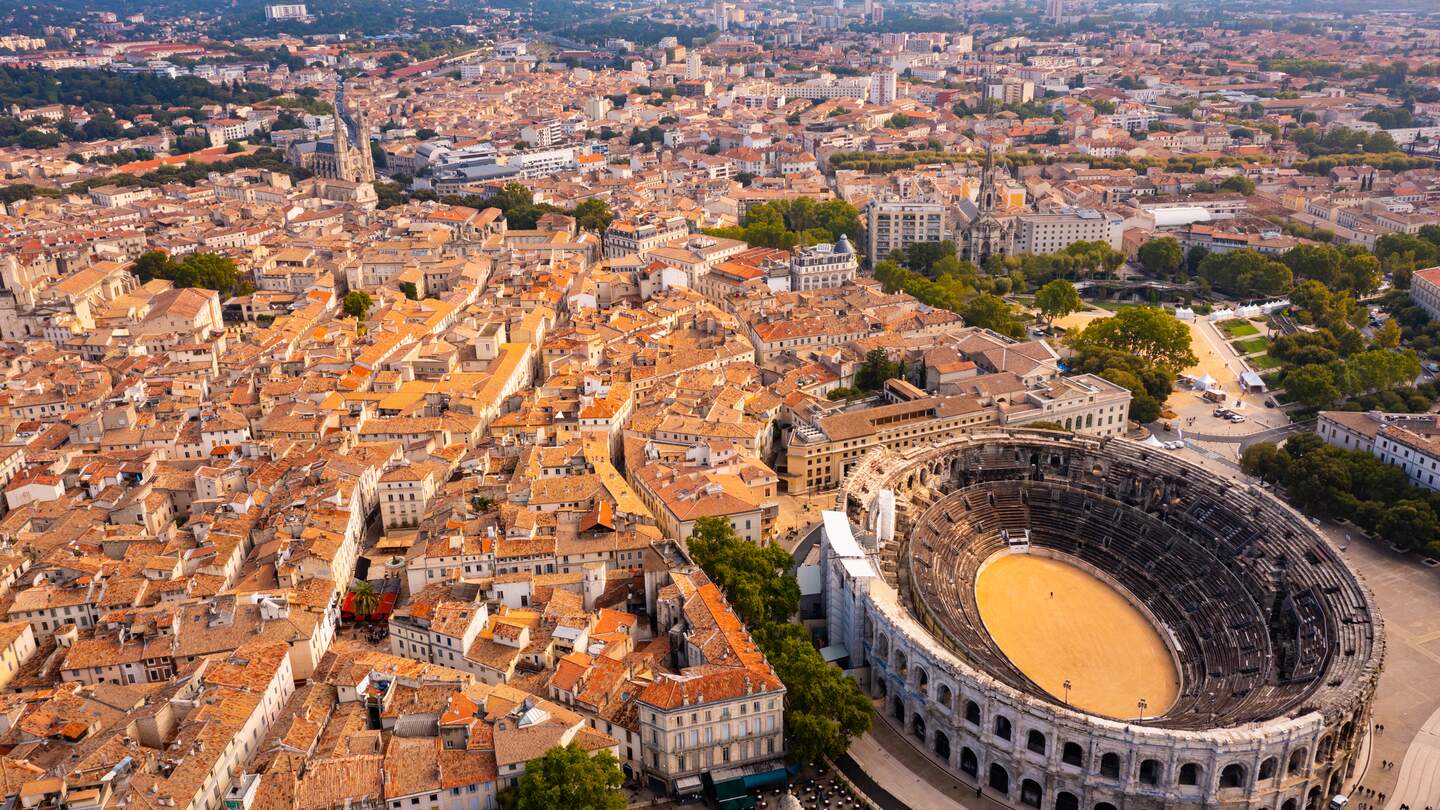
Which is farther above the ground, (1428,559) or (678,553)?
(678,553)

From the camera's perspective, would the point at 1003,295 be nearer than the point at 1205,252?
Yes

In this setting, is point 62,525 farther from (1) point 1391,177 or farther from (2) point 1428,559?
(1) point 1391,177

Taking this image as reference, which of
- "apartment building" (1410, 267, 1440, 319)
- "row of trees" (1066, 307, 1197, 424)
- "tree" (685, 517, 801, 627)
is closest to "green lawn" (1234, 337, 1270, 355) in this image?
"row of trees" (1066, 307, 1197, 424)

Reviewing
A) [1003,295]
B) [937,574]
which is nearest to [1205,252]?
[1003,295]

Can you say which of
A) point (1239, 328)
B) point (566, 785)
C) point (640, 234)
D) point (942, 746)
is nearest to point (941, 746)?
point (942, 746)

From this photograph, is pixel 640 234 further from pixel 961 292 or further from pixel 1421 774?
pixel 1421 774

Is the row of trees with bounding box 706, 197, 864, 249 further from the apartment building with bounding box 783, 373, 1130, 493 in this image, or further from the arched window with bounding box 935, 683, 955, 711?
the arched window with bounding box 935, 683, 955, 711

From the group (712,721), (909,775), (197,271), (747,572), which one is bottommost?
(909,775)
